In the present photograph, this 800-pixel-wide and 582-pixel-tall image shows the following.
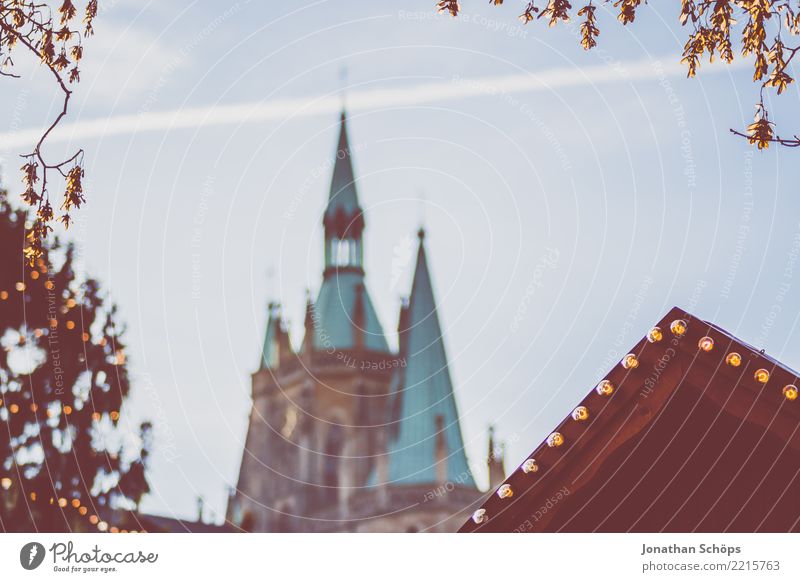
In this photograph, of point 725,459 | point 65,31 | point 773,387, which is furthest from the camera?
point 65,31

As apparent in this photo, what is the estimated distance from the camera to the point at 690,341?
26.3ft

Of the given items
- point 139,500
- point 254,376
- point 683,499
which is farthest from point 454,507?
point 683,499

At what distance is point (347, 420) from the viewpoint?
243 feet

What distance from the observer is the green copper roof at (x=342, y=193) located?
8162 centimetres

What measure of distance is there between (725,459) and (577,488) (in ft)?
3.76

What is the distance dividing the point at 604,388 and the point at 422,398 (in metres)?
68.3

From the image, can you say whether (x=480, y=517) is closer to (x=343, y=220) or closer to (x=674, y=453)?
(x=674, y=453)

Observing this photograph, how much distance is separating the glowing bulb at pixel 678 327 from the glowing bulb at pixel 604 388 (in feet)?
1.66

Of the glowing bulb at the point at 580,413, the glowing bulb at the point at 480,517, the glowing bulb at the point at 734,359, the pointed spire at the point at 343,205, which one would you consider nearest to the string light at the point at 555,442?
the glowing bulb at the point at 580,413

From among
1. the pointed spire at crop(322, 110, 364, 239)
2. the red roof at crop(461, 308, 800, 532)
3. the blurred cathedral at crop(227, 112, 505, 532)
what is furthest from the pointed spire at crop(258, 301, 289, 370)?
the red roof at crop(461, 308, 800, 532)

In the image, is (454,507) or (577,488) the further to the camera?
(454,507)

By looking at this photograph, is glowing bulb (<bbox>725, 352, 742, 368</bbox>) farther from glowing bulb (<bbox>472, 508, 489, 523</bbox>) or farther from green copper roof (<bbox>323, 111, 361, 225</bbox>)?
green copper roof (<bbox>323, 111, 361, 225</bbox>)

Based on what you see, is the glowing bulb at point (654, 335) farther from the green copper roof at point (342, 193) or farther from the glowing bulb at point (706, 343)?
the green copper roof at point (342, 193)
